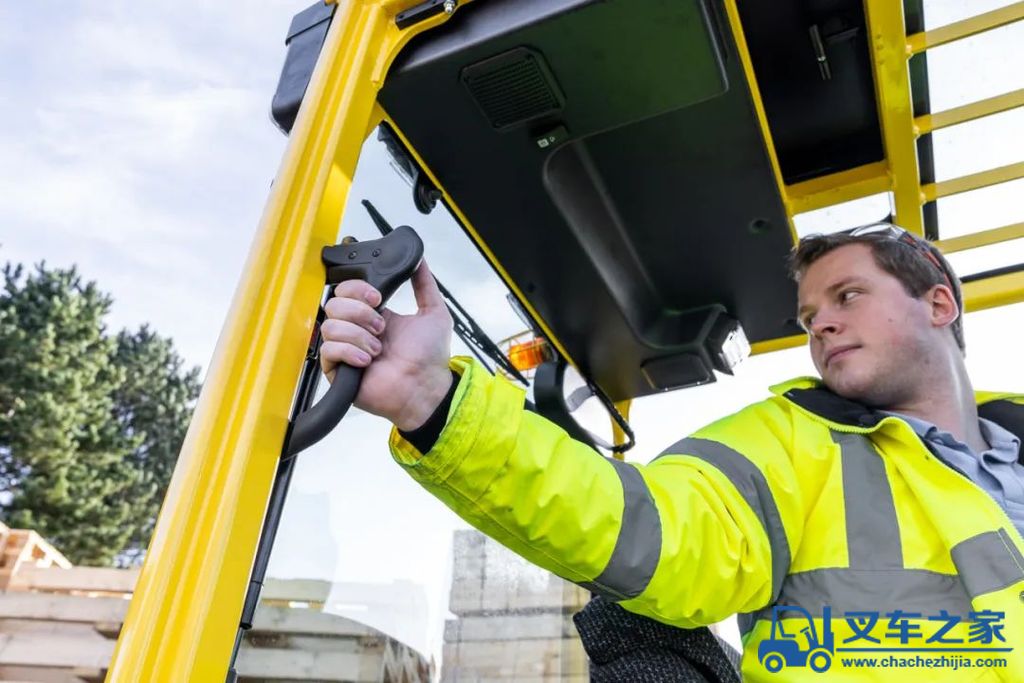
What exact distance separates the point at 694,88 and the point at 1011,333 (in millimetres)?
1094

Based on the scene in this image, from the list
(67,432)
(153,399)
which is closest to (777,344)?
(67,432)

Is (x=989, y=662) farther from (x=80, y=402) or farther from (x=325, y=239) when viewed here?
(x=80, y=402)

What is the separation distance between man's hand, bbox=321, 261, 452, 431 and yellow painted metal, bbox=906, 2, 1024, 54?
1.21 m

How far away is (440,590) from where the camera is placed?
1585mm

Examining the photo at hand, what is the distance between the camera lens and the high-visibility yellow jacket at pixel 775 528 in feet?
3.30

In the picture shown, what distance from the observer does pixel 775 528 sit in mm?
1342

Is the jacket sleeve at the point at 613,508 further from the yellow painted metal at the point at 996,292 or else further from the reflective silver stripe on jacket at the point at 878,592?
the yellow painted metal at the point at 996,292

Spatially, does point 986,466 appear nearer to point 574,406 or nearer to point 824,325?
point 824,325

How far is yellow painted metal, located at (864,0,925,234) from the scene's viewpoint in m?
1.53

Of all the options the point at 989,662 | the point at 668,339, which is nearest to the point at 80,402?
the point at 668,339

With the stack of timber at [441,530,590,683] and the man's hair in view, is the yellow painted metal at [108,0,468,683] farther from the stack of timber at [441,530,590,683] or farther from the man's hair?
the man's hair

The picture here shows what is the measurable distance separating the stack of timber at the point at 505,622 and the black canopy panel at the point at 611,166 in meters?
0.61

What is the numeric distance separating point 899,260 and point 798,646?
3.00 feet

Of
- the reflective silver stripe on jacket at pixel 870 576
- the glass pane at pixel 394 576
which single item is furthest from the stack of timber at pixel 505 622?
the reflective silver stripe on jacket at pixel 870 576
